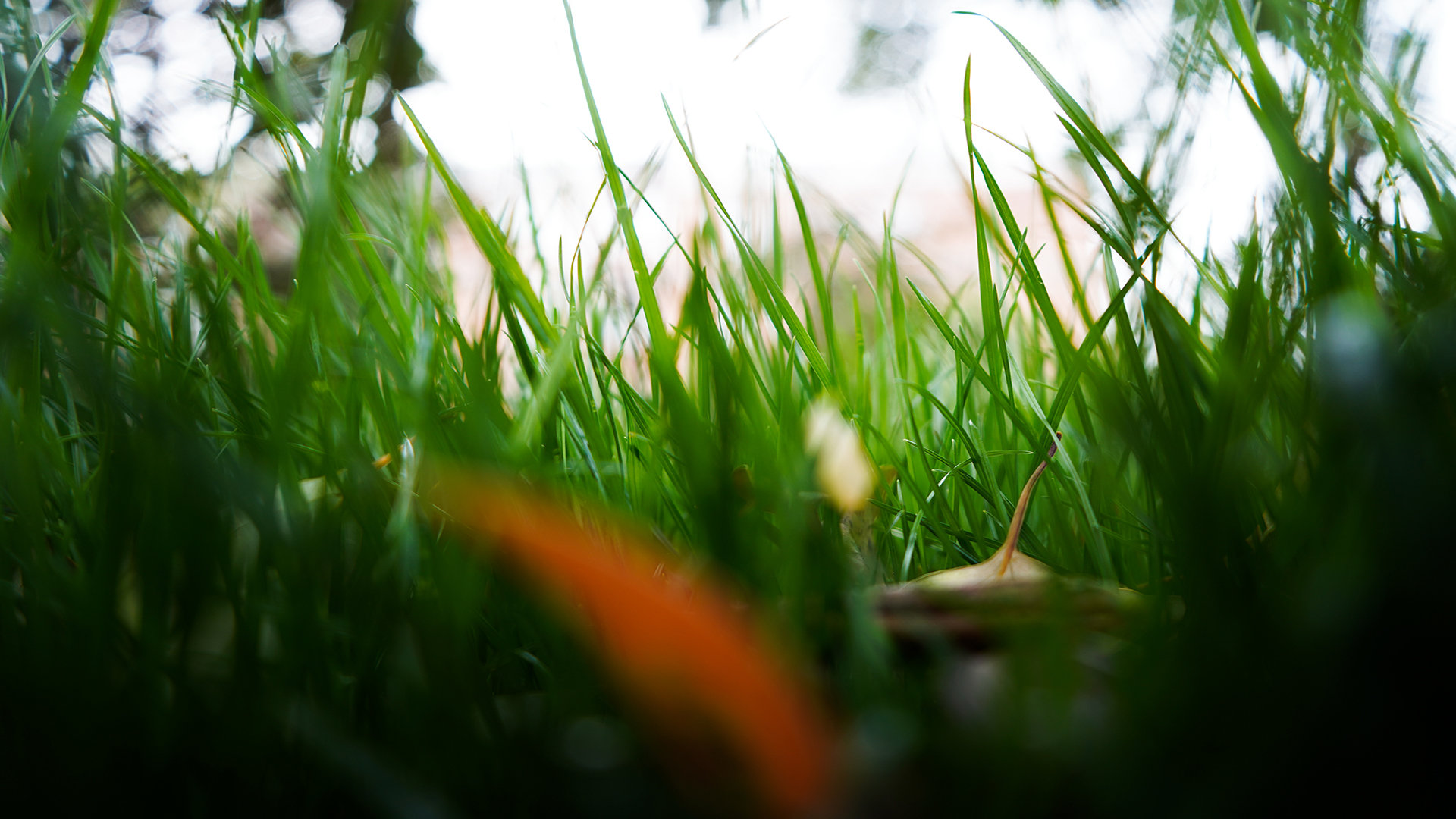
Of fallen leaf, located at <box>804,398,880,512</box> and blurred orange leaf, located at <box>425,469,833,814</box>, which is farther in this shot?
fallen leaf, located at <box>804,398,880,512</box>

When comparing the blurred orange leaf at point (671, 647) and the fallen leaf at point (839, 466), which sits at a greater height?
the fallen leaf at point (839, 466)

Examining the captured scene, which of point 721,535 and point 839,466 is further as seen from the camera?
point 839,466

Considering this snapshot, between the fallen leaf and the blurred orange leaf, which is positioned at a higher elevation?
the fallen leaf

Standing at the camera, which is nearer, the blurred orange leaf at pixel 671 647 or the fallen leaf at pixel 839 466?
the blurred orange leaf at pixel 671 647

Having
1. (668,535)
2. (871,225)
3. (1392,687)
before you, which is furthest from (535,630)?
(871,225)

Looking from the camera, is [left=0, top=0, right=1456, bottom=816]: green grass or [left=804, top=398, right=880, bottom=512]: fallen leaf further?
[left=804, top=398, right=880, bottom=512]: fallen leaf

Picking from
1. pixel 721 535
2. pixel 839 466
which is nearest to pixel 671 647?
pixel 721 535

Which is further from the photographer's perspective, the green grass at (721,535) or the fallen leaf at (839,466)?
the fallen leaf at (839,466)

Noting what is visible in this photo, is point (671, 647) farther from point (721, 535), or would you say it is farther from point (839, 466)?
point (839, 466)
